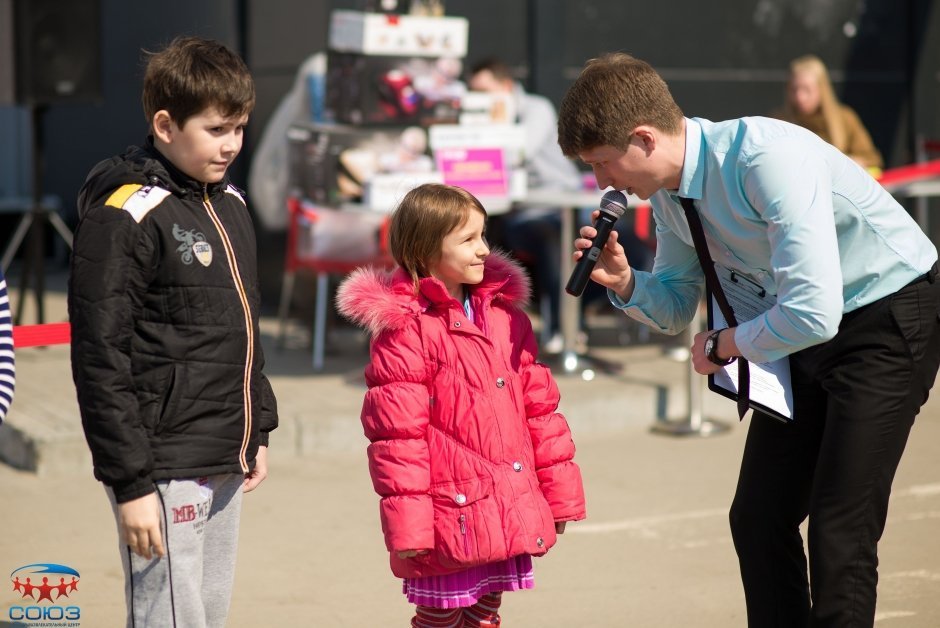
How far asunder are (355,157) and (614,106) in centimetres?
487

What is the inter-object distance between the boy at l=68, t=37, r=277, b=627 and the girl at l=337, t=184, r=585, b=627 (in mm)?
381

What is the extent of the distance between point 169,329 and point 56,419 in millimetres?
3625

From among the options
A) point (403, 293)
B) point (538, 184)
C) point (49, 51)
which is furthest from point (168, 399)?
point (49, 51)

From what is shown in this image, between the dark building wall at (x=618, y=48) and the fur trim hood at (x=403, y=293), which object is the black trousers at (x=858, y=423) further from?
the dark building wall at (x=618, y=48)

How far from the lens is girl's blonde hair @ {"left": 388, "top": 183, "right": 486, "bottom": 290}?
339 centimetres

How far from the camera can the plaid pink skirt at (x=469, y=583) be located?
3350mm

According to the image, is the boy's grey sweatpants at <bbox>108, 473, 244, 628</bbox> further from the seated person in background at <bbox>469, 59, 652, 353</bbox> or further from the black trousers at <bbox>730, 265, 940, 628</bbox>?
the seated person in background at <bbox>469, 59, 652, 353</bbox>

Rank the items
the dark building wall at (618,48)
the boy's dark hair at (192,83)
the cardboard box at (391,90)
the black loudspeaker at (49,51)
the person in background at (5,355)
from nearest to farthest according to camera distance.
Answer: the boy's dark hair at (192,83) → the person in background at (5,355) → the cardboard box at (391,90) → the black loudspeaker at (49,51) → the dark building wall at (618,48)

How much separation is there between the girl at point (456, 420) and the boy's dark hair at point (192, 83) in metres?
0.62

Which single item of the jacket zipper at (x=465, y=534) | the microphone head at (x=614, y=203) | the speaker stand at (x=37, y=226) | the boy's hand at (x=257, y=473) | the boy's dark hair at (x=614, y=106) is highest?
the boy's dark hair at (x=614, y=106)

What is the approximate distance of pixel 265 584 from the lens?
4754 mm

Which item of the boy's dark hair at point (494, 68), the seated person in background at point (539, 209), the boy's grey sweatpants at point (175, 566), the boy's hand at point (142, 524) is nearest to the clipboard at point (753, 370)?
the boy's grey sweatpants at point (175, 566)

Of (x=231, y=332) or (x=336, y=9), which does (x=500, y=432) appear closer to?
(x=231, y=332)

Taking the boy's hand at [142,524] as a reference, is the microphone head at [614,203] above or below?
above
